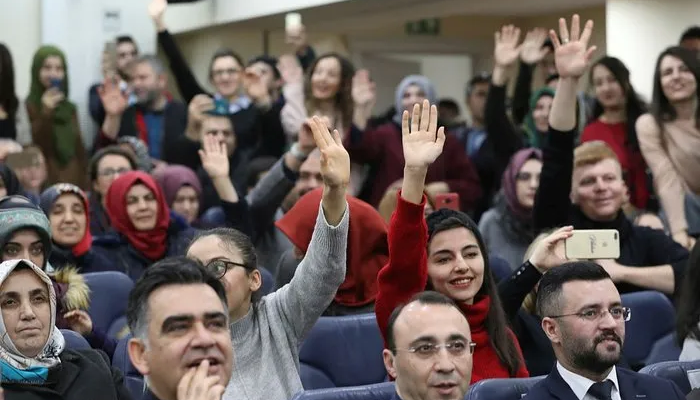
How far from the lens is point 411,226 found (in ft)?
11.8

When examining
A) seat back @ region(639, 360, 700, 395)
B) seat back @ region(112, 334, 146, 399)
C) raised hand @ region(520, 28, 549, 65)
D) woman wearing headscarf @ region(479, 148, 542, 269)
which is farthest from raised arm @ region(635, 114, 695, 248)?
seat back @ region(112, 334, 146, 399)

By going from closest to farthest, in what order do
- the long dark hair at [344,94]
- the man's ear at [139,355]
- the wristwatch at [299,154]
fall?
the man's ear at [139,355]
the wristwatch at [299,154]
the long dark hair at [344,94]

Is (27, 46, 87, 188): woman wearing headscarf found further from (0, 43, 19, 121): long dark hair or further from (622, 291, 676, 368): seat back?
(622, 291, 676, 368): seat back

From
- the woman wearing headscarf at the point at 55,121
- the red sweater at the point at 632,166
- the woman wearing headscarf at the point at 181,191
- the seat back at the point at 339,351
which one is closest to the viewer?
the seat back at the point at 339,351

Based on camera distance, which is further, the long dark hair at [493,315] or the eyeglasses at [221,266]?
the long dark hair at [493,315]

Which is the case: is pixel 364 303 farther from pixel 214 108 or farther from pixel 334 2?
pixel 334 2

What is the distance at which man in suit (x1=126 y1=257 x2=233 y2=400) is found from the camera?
2469 mm

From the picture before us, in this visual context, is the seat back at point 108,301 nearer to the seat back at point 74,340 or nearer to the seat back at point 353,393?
the seat back at point 74,340

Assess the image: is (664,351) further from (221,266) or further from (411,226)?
(221,266)

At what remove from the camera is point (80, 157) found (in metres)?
7.77

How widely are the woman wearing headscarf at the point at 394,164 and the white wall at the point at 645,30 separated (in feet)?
3.22

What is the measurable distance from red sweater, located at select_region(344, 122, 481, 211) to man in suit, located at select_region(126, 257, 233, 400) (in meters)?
4.00

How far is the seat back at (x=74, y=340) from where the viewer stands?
379 centimetres

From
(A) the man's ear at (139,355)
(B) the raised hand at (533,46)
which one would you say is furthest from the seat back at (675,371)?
(B) the raised hand at (533,46)
